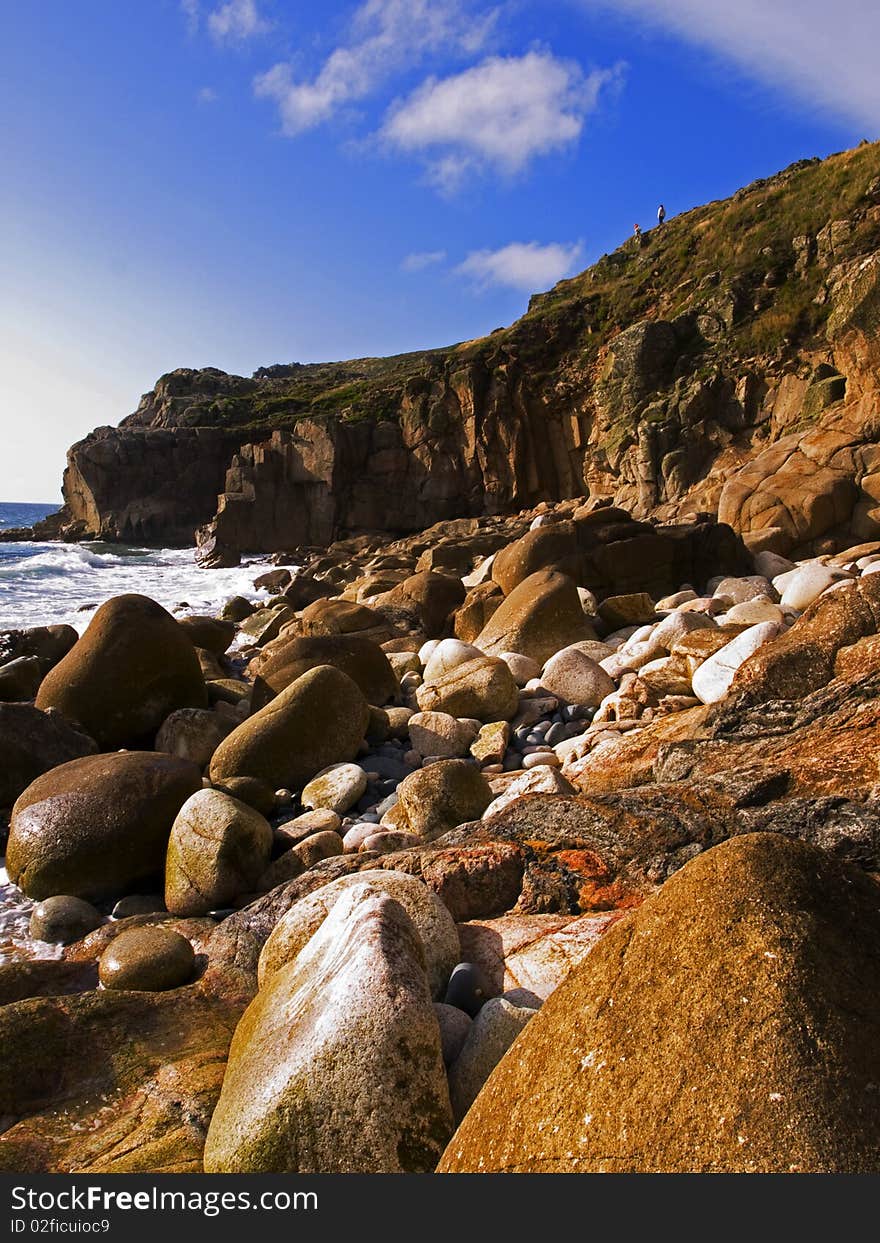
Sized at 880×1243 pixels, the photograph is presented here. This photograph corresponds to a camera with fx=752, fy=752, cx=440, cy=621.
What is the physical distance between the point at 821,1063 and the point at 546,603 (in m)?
8.47

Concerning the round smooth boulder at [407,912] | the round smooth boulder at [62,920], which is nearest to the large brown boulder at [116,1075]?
the round smooth boulder at [407,912]

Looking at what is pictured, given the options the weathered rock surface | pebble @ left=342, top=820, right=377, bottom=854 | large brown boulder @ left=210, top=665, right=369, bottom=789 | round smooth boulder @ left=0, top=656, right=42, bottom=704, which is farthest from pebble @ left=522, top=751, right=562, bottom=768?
round smooth boulder @ left=0, top=656, right=42, bottom=704

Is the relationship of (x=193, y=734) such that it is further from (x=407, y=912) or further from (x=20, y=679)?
(x=407, y=912)

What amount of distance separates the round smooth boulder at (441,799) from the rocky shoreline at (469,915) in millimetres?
21

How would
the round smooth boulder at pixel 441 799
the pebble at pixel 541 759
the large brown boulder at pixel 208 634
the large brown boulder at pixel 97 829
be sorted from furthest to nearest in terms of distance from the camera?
1. the large brown boulder at pixel 208 634
2. the pebble at pixel 541 759
3. the large brown boulder at pixel 97 829
4. the round smooth boulder at pixel 441 799

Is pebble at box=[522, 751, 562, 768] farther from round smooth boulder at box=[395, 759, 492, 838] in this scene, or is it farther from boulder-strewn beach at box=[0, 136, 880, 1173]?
round smooth boulder at box=[395, 759, 492, 838]

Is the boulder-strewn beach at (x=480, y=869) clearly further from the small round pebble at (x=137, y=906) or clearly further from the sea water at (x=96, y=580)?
the sea water at (x=96, y=580)

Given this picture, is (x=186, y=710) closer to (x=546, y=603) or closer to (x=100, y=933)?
(x=100, y=933)

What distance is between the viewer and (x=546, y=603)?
10.1 meters

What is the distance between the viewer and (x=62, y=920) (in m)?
5.60

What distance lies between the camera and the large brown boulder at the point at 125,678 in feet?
29.6

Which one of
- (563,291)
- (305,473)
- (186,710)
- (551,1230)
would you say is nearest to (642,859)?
(551,1230)

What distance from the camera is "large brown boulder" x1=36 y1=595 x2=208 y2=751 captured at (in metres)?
9.02

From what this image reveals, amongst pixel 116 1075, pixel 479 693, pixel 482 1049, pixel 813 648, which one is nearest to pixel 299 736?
pixel 479 693
